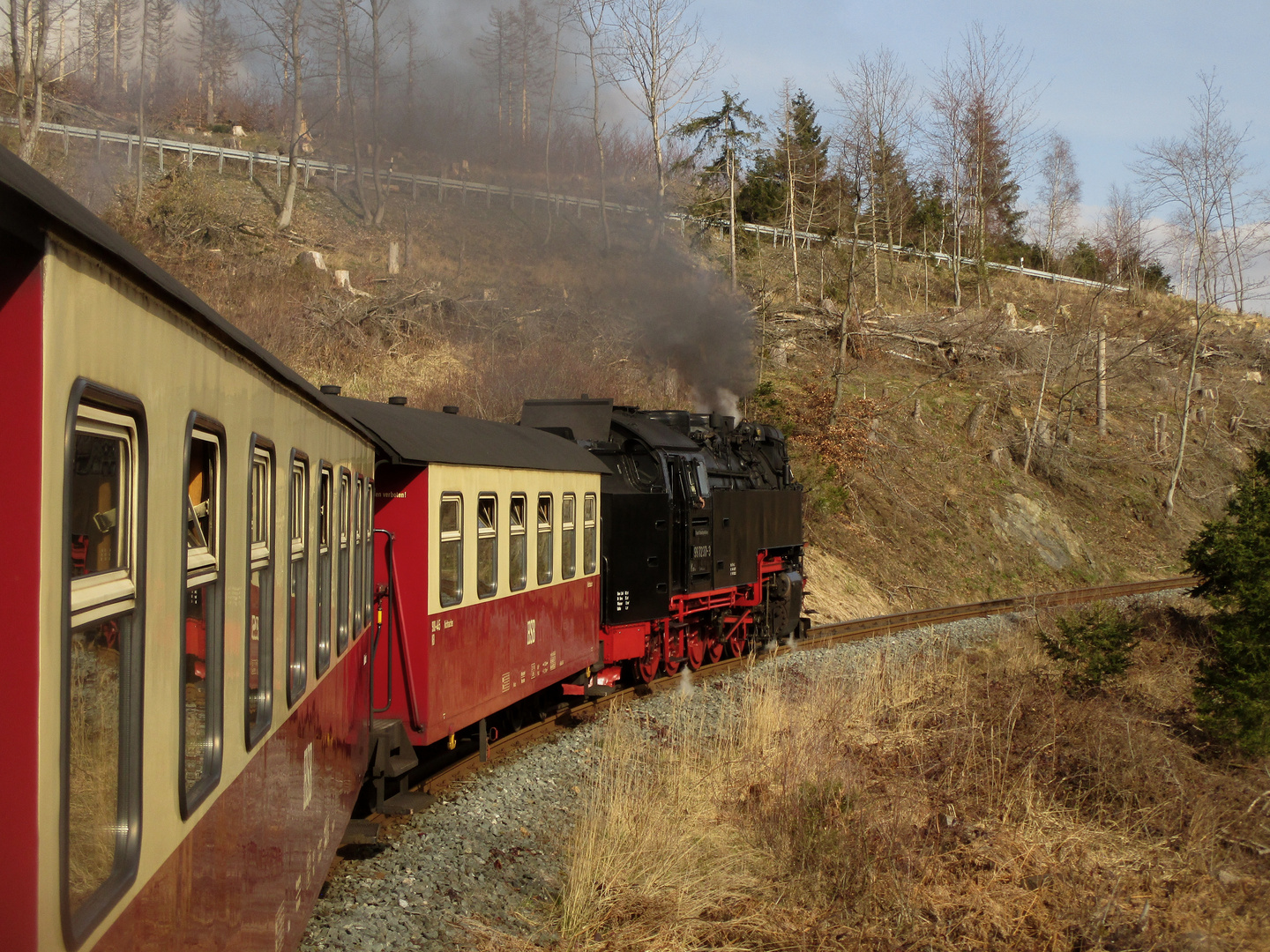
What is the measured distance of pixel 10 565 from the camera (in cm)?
147

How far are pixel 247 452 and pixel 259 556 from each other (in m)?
0.40

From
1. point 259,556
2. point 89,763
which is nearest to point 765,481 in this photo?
point 259,556

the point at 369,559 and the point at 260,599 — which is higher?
the point at 260,599

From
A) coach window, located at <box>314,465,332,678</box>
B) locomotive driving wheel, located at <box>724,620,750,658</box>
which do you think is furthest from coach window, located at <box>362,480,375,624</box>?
locomotive driving wheel, located at <box>724,620,750,658</box>

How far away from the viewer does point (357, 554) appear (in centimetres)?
611

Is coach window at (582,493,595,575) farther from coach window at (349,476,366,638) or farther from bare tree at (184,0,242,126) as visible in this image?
bare tree at (184,0,242,126)

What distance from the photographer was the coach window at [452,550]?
7.61 meters

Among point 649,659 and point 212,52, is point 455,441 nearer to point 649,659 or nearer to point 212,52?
point 649,659

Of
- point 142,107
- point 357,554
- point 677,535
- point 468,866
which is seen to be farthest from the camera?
point 142,107

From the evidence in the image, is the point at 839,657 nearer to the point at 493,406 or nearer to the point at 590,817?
the point at 590,817

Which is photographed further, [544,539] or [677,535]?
[677,535]

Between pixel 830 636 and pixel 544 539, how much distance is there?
9522mm

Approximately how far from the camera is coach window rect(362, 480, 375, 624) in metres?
6.52

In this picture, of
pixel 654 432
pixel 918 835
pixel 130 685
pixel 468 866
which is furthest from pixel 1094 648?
pixel 130 685
